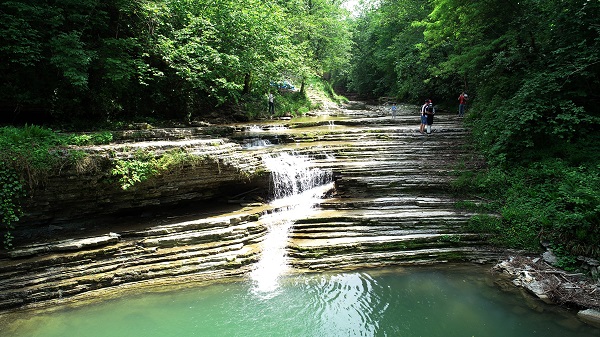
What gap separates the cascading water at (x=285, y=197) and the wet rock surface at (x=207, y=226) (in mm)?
255

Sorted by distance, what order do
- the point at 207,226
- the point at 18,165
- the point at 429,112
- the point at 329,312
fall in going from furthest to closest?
the point at 429,112 → the point at 207,226 → the point at 18,165 → the point at 329,312

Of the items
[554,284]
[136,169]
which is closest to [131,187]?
[136,169]

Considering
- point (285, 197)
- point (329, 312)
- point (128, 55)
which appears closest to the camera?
point (329, 312)

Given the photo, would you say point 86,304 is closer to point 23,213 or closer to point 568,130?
point 23,213

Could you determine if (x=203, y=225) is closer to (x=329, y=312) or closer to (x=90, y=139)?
(x=90, y=139)

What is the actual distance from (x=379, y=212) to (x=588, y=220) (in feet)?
15.5

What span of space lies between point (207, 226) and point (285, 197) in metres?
3.16

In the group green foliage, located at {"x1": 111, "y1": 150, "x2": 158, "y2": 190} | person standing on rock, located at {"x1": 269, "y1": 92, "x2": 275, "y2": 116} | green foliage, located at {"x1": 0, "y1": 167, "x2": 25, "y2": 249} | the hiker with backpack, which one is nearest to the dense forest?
green foliage, located at {"x1": 0, "y1": 167, "x2": 25, "y2": 249}

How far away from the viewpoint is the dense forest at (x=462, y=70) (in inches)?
336

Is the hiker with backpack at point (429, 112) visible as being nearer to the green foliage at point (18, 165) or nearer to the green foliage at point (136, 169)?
the green foliage at point (136, 169)

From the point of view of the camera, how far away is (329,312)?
261 inches

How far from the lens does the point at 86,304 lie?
23.3 ft

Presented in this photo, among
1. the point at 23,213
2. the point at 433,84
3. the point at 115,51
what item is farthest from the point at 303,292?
the point at 433,84

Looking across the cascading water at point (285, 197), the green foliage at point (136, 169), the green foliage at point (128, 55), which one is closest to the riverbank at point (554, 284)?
the cascading water at point (285, 197)
